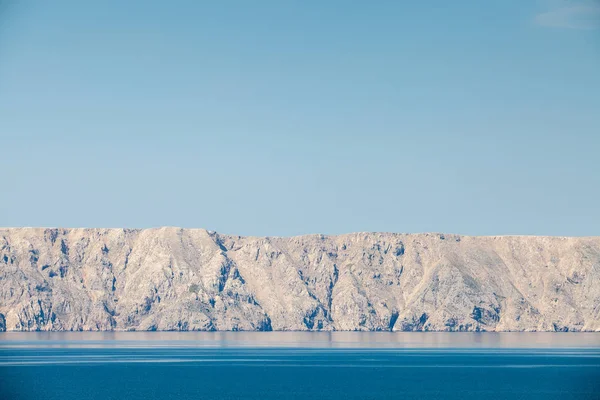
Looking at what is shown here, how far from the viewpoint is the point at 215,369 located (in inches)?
7328

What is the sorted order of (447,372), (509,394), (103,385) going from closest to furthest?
(509,394)
(103,385)
(447,372)

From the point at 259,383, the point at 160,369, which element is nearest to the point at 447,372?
the point at 259,383

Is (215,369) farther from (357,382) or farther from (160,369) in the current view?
(357,382)

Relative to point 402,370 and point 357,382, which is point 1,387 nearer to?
point 357,382

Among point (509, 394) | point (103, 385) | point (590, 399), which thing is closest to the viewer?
point (590, 399)

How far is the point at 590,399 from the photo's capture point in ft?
435

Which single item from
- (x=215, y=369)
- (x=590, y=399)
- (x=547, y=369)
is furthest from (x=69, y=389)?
(x=547, y=369)

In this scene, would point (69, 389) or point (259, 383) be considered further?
point (259, 383)

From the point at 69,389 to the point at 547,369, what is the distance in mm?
84024

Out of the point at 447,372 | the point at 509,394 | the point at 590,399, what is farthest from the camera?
the point at 447,372

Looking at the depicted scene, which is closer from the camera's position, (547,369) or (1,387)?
(1,387)

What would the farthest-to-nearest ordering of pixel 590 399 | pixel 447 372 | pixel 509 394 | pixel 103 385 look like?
pixel 447 372 < pixel 103 385 < pixel 509 394 < pixel 590 399

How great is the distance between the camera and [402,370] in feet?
611

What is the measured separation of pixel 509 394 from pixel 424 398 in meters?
12.4
